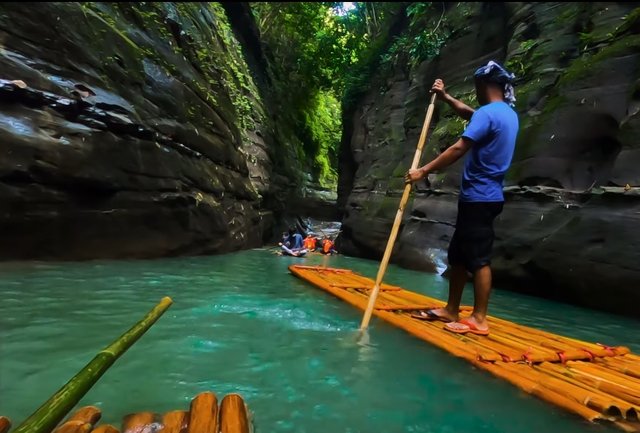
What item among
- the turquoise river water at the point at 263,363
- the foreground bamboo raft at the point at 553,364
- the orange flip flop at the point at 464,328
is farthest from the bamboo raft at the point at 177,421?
the orange flip flop at the point at 464,328

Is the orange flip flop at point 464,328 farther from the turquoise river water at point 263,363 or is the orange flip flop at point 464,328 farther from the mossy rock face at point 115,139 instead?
the mossy rock face at point 115,139

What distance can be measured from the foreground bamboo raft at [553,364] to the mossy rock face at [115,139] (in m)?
4.75

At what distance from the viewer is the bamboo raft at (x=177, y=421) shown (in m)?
1.54

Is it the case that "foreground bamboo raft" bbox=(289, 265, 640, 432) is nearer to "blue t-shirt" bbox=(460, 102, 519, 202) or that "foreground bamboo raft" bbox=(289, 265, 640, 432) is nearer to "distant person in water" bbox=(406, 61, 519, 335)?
"distant person in water" bbox=(406, 61, 519, 335)

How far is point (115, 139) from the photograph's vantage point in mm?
6969

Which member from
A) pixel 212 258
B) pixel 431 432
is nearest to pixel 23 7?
pixel 212 258

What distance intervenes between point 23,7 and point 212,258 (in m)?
5.04

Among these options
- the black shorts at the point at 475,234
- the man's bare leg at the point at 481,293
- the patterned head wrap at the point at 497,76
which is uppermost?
the patterned head wrap at the point at 497,76

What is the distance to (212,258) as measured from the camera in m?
8.68

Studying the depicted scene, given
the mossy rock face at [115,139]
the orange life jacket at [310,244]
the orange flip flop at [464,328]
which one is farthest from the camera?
the orange life jacket at [310,244]

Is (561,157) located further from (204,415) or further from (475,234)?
(204,415)

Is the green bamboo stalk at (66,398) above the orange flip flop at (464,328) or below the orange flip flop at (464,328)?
below

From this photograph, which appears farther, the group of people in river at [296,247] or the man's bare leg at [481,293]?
the group of people in river at [296,247]

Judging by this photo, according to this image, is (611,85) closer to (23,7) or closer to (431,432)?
(431,432)
